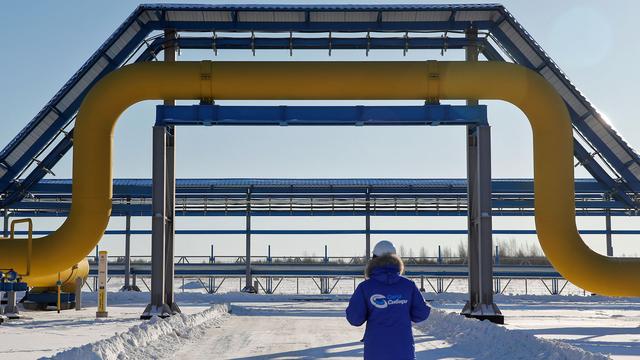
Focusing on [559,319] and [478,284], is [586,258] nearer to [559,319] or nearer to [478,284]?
[478,284]

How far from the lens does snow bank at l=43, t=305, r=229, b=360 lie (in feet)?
37.6

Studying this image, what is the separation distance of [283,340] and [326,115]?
6.50m

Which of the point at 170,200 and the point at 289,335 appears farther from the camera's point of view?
the point at 170,200

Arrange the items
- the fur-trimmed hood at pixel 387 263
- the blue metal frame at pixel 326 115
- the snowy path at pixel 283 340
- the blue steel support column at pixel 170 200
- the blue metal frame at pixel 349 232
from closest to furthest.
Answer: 1. the fur-trimmed hood at pixel 387 263
2. the snowy path at pixel 283 340
3. the blue metal frame at pixel 326 115
4. the blue steel support column at pixel 170 200
5. the blue metal frame at pixel 349 232

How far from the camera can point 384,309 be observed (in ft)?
17.8

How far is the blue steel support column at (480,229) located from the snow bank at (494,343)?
1294mm

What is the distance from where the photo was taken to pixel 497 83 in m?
19.4

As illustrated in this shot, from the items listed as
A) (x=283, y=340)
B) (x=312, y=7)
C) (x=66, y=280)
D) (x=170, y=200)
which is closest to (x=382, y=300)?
(x=283, y=340)

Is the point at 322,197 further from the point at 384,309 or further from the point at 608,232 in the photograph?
the point at 384,309

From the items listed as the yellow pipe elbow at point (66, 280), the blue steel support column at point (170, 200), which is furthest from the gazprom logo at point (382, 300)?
the yellow pipe elbow at point (66, 280)

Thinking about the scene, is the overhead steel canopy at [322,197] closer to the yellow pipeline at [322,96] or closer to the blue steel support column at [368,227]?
the blue steel support column at [368,227]

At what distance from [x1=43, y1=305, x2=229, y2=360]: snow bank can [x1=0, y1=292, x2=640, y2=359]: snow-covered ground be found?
27 millimetres

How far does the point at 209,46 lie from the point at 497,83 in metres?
8.33

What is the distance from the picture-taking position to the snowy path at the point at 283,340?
47.5ft
